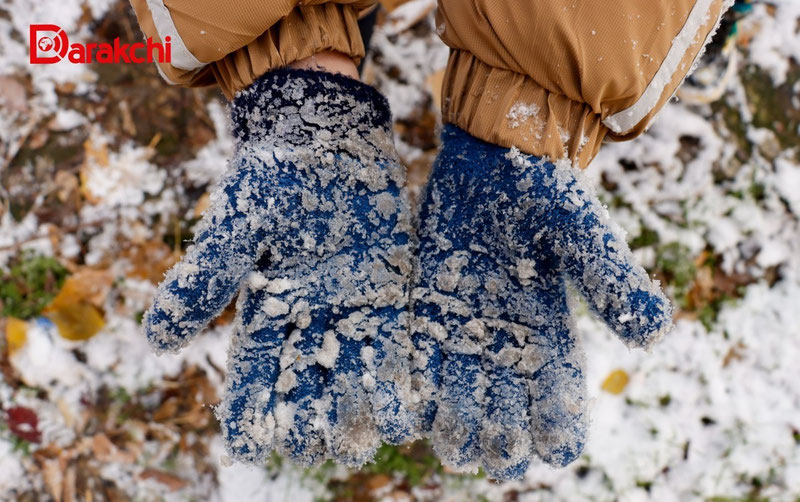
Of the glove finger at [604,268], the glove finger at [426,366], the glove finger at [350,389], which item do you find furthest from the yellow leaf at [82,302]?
the glove finger at [604,268]

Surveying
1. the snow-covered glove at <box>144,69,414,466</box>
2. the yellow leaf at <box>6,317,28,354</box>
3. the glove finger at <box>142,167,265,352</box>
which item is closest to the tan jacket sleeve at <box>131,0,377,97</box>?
the snow-covered glove at <box>144,69,414,466</box>

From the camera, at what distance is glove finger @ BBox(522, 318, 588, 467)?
115 centimetres

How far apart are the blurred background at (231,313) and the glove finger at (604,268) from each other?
0.86 metres

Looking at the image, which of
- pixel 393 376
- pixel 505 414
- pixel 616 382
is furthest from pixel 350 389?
pixel 616 382

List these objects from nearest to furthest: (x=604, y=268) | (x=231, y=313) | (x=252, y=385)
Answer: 1. (x=604, y=268)
2. (x=252, y=385)
3. (x=231, y=313)

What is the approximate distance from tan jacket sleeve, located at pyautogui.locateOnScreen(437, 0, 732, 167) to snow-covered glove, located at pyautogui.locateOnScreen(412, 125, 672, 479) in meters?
0.07

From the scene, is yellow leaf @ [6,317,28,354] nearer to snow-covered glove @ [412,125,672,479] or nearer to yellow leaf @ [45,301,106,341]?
yellow leaf @ [45,301,106,341]

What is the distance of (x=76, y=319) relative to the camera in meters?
1.83

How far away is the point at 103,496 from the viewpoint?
1.81 meters

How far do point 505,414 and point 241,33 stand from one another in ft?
Answer: 3.07

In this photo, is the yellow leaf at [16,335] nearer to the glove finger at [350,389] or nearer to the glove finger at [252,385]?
the glove finger at [252,385]

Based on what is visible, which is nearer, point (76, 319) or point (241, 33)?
point (241, 33)

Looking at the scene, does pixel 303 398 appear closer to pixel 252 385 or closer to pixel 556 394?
pixel 252 385

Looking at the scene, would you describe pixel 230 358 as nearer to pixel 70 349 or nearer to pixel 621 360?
pixel 70 349
